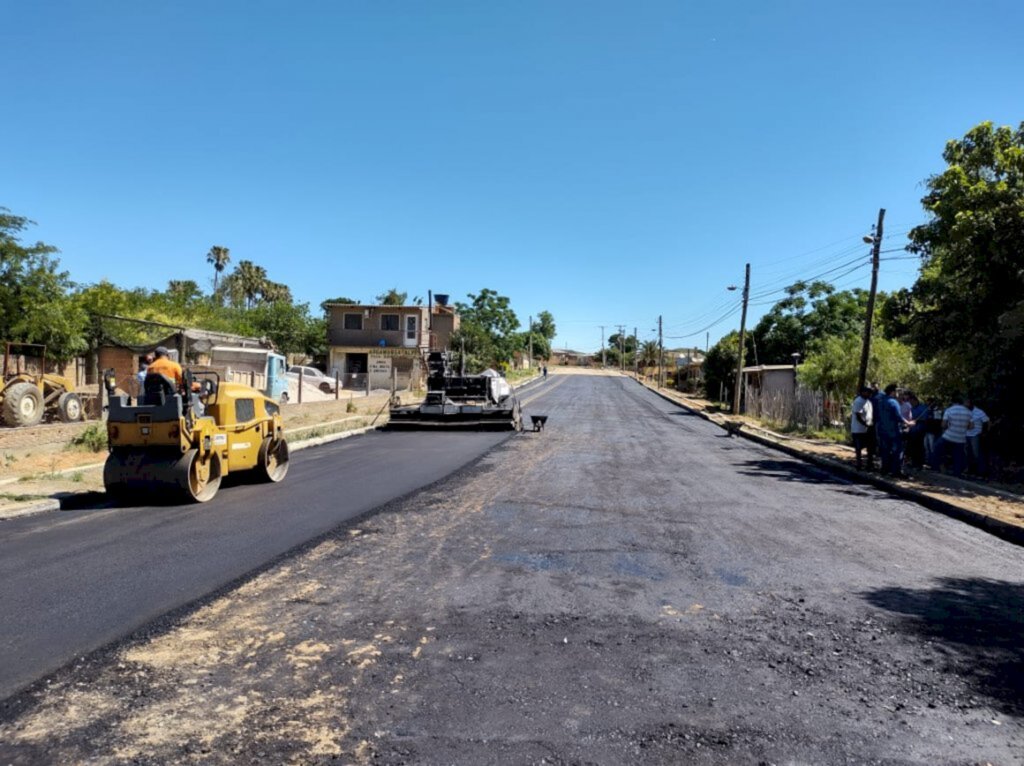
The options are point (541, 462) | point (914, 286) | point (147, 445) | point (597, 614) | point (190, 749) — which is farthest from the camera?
point (914, 286)

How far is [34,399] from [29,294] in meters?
5.42

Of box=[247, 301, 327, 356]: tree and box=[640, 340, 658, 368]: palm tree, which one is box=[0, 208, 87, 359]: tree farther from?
box=[640, 340, 658, 368]: palm tree

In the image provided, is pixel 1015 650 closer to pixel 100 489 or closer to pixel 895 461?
pixel 895 461

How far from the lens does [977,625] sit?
18.7 feet

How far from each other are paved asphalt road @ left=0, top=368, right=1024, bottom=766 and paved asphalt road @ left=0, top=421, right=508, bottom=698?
166mm

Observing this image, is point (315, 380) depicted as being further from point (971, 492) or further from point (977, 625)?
point (977, 625)

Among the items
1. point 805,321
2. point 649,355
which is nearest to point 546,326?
point 649,355

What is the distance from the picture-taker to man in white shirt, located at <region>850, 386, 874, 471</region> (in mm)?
15109

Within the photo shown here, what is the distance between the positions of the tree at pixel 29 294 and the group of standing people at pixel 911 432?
2029 cm

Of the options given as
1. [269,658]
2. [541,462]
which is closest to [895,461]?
[541,462]

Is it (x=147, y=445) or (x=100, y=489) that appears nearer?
(x=147, y=445)

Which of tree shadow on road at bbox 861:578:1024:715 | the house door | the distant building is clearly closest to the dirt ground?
tree shadow on road at bbox 861:578:1024:715

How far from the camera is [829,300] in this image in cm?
5256

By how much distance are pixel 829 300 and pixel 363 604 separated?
5260 cm
